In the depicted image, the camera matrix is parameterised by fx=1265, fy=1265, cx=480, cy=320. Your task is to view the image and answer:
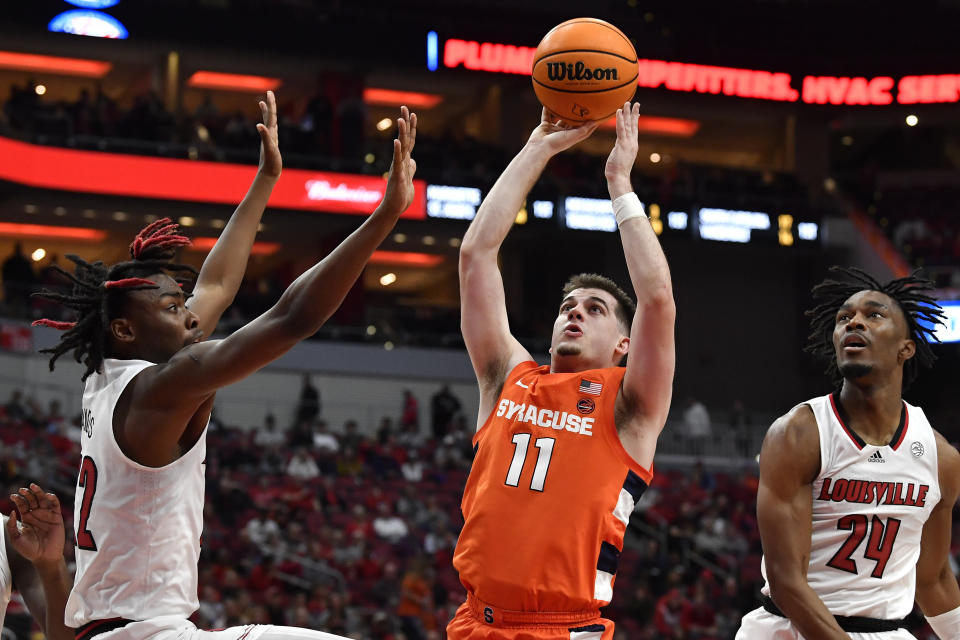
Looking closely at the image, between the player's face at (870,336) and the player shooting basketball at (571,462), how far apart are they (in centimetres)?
133

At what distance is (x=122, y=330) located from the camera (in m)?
4.27

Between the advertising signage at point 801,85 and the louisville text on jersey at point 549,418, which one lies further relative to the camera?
the advertising signage at point 801,85

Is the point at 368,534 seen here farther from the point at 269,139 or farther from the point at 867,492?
the point at 269,139

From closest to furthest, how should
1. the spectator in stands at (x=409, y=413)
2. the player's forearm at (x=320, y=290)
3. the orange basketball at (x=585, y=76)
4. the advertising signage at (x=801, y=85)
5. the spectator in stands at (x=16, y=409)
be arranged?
1. the player's forearm at (x=320, y=290)
2. the orange basketball at (x=585, y=76)
3. the spectator in stands at (x=16, y=409)
4. the spectator in stands at (x=409, y=413)
5. the advertising signage at (x=801, y=85)

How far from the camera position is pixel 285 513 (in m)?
16.5

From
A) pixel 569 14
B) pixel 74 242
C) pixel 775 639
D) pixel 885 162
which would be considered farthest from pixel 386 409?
pixel 775 639

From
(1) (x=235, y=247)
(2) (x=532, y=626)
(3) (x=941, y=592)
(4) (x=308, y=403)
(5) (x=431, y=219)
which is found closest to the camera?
(2) (x=532, y=626)

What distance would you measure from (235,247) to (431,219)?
2069 centimetres

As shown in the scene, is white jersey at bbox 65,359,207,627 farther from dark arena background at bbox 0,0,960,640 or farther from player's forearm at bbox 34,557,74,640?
dark arena background at bbox 0,0,960,640

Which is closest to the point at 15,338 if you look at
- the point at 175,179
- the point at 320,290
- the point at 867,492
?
the point at 175,179

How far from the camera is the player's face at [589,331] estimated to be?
4.89 metres

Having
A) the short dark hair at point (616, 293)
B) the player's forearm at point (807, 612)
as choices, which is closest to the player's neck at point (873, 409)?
the player's forearm at point (807, 612)

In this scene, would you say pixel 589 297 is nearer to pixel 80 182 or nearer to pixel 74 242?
pixel 80 182

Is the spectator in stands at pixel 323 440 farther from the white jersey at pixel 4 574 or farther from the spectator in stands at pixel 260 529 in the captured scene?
the white jersey at pixel 4 574
